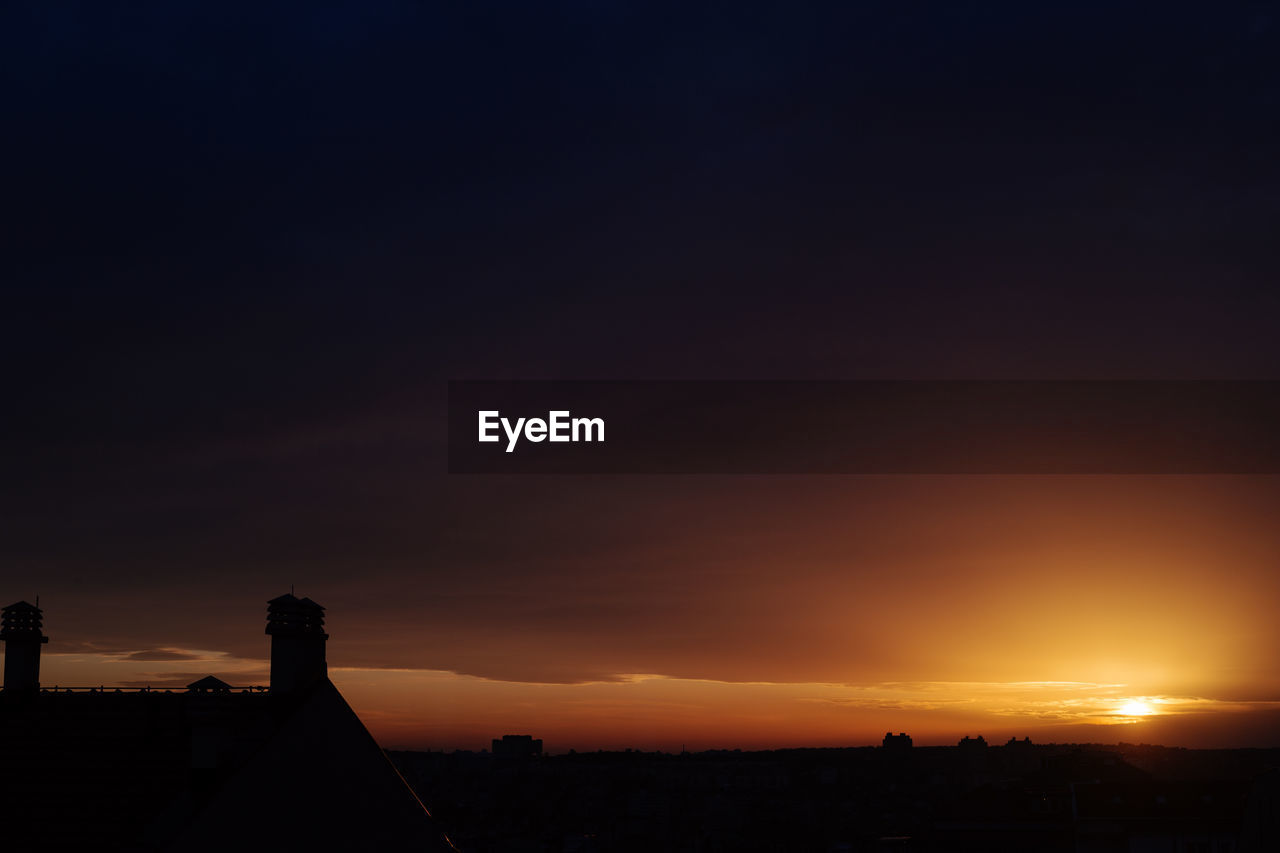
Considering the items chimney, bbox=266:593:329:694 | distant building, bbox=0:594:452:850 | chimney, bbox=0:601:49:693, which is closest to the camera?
distant building, bbox=0:594:452:850

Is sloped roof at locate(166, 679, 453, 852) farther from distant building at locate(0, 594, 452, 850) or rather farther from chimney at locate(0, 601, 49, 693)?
chimney at locate(0, 601, 49, 693)

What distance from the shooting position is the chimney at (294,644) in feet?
107

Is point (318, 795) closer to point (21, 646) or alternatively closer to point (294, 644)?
point (294, 644)

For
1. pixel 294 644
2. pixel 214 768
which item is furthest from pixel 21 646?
pixel 214 768

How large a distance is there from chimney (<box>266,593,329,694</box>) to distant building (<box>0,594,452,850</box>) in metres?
0.04

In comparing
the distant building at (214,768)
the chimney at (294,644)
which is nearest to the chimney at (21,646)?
the distant building at (214,768)

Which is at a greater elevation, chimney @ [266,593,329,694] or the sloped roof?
chimney @ [266,593,329,694]

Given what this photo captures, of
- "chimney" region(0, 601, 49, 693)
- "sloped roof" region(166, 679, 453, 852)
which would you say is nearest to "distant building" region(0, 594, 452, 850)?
"sloped roof" region(166, 679, 453, 852)

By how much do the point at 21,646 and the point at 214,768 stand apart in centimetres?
1352

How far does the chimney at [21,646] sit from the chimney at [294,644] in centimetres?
1006

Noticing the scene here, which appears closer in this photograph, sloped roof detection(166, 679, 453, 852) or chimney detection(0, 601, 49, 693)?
sloped roof detection(166, 679, 453, 852)

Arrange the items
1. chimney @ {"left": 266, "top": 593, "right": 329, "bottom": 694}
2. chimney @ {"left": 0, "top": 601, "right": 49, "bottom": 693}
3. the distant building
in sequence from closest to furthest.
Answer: the distant building < chimney @ {"left": 266, "top": 593, "right": 329, "bottom": 694} < chimney @ {"left": 0, "top": 601, "right": 49, "bottom": 693}

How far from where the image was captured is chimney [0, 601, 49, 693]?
36.9m

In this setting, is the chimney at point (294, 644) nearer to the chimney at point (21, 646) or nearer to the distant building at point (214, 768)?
the distant building at point (214, 768)
